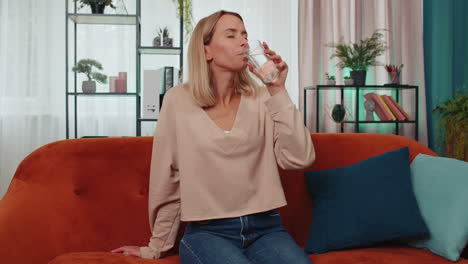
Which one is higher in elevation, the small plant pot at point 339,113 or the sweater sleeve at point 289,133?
the small plant pot at point 339,113

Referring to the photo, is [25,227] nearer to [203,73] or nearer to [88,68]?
[203,73]

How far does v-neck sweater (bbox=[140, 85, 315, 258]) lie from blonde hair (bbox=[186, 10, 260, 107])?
0.04 metres

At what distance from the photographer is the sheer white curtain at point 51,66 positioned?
4477mm

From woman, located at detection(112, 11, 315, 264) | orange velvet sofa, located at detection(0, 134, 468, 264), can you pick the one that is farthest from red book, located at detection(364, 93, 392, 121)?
woman, located at detection(112, 11, 315, 264)

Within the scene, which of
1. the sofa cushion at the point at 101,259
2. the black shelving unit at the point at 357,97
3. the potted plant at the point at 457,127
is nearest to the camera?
the sofa cushion at the point at 101,259

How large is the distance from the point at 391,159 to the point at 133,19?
305cm

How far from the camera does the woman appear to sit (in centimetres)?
136

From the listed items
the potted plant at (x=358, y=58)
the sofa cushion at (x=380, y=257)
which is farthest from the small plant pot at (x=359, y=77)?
the sofa cushion at (x=380, y=257)

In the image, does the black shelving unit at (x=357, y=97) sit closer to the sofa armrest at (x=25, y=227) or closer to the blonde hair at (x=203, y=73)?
the blonde hair at (x=203, y=73)

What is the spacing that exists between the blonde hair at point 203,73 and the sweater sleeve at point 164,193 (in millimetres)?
114

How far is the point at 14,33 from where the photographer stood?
448 cm

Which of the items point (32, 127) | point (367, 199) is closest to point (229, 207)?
point (367, 199)

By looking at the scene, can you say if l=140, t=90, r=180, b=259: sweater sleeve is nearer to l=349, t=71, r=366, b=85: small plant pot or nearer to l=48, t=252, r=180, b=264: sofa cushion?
l=48, t=252, r=180, b=264: sofa cushion

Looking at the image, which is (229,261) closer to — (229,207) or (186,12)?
(229,207)
